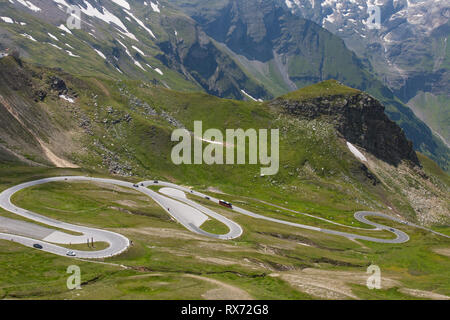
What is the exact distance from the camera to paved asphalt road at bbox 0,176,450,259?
73812mm

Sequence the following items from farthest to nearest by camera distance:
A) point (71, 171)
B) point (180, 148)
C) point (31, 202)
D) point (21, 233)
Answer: point (180, 148) → point (71, 171) → point (31, 202) → point (21, 233)

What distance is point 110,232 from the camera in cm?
8619

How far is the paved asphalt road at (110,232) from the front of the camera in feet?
242

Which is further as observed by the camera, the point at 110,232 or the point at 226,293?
the point at 110,232

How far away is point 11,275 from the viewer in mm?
58406

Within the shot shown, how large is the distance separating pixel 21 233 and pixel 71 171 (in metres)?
65.0

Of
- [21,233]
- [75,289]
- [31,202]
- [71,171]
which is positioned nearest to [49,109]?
[71,171]

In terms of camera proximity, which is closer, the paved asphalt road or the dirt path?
the dirt path

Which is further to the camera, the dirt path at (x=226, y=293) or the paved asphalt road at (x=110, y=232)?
the paved asphalt road at (x=110, y=232)
